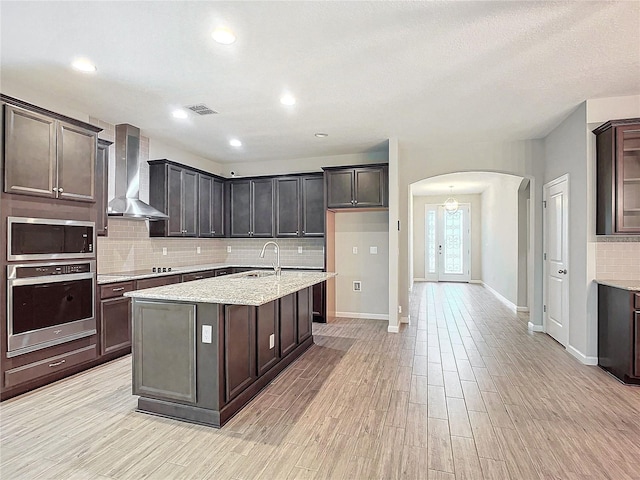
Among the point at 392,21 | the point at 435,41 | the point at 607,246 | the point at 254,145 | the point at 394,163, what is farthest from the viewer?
the point at 254,145

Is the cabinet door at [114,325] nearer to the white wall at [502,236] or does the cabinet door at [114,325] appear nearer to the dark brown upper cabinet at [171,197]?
the dark brown upper cabinet at [171,197]

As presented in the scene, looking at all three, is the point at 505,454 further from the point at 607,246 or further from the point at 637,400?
the point at 607,246

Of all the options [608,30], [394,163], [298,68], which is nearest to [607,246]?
[608,30]

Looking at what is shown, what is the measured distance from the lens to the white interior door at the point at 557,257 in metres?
4.20

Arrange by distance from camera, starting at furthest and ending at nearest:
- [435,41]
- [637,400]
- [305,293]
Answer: [305,293], [637,400], [435,41]

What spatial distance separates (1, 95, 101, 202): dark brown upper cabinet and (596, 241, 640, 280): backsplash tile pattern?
5.33m

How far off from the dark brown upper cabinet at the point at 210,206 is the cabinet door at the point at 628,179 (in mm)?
5400

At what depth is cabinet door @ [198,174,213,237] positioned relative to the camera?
570 centimetres

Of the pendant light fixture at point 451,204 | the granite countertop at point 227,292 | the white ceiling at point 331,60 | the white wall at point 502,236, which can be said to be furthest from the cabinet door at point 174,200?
the pendant light fixture at point 451,204

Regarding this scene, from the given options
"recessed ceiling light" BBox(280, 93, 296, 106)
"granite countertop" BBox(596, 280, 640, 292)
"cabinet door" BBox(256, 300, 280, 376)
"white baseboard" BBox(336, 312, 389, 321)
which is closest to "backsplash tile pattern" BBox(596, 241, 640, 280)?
"granite countertop" BBox(596, 280, 640, 292)

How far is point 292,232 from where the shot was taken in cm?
597

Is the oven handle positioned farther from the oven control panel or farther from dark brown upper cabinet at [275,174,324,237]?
dark brown upper cabinet at [275,174,324,237]

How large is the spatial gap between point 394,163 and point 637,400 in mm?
3575

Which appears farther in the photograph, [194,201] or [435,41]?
[194,201]
